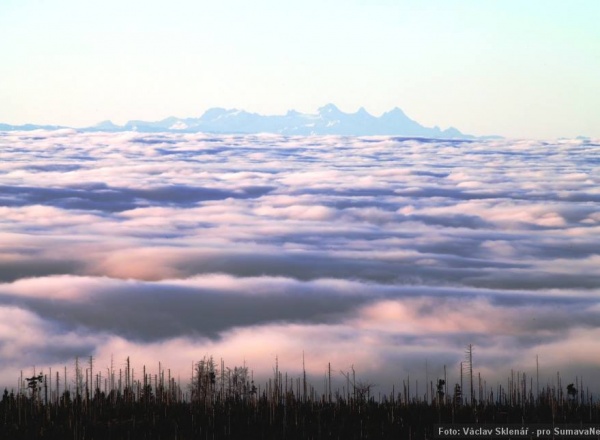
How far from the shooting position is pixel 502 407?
17.6 metres

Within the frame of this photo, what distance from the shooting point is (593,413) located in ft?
56.2

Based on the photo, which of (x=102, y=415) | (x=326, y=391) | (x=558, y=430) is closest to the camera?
(x=558, y=430)

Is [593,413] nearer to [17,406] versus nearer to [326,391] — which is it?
[326,391]

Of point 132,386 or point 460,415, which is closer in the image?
point 460,415

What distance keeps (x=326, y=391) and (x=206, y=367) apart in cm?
230

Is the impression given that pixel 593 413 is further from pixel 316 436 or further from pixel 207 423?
pixel 207 423

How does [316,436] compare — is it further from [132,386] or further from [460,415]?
[132,386]

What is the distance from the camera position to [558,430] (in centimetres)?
1553

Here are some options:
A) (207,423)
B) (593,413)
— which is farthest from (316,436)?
(593,413)

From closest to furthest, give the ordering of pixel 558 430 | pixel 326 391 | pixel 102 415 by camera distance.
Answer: pixel 558 430
pixel 102 415
pixel 326 391

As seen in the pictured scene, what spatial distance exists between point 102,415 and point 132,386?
1.65 meters

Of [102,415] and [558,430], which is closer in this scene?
[558,430]

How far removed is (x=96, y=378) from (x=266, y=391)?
292cm

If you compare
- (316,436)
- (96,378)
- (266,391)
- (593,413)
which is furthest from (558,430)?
(96,378)
